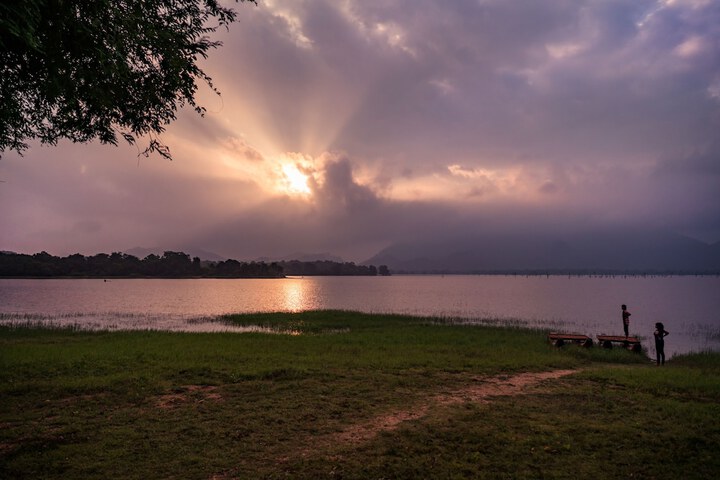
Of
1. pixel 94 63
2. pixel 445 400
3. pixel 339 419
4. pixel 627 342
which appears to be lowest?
pixel 627 342

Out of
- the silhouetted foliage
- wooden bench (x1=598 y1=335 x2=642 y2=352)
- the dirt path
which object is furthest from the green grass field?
wooden bench (x1=598 y1=335 x2=642 y2=352)

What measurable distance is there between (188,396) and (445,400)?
9059 millimetres

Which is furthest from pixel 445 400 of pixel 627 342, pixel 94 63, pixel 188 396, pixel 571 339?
pixel 627 342

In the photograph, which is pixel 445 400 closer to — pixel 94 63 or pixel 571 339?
pixel 94 63

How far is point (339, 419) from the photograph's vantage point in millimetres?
12055

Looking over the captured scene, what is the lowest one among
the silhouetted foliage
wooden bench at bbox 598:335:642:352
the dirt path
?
wooden bench at bbox 598:335:642:352

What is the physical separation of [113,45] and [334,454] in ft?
34.6

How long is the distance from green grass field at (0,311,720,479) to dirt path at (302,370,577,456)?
8 centimetres

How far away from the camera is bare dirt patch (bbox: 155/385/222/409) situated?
1373 cm

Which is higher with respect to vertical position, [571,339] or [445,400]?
[445,400]

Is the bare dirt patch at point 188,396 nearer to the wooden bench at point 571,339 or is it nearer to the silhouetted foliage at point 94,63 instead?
the silhouetted foliage at point 94,63

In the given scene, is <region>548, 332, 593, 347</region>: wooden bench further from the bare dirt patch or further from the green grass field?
the bare dirt patch

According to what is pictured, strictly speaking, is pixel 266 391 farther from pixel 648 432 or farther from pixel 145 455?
pixel 648 432

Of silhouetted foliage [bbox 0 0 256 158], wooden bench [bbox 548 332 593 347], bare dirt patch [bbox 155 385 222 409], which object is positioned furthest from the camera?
wooden bench [bbox 548 332 593 347]
